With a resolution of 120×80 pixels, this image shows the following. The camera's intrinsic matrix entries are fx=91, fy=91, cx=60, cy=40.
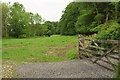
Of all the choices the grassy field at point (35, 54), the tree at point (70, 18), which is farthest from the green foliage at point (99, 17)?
the tree at point (70, 18)

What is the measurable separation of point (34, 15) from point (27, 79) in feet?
149

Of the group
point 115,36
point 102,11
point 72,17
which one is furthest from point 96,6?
point 72,17

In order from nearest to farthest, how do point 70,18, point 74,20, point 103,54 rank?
point 103,54 < point 74,20 < point 70,18

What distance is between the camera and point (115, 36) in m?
6.19

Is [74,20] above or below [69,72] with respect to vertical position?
above

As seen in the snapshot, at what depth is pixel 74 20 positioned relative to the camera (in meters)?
33.1

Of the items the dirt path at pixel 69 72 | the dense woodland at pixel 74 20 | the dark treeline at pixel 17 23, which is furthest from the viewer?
the dark treeline at pixel 17 23

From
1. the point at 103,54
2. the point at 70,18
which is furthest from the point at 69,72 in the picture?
the point at 70,18

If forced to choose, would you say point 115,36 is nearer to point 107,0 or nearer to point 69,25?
point 107,0

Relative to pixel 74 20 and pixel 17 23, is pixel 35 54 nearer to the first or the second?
pixel 74 20

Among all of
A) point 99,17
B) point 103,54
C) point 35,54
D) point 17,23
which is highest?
point 17,23

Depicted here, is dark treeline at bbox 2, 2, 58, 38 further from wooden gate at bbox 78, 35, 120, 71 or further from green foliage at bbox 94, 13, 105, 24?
wooden gate at bbox 78, 35, 120, 71

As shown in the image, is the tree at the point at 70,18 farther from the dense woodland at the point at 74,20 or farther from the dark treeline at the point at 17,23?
the dark treeline at the point at 17,23

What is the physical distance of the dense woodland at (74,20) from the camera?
14.4 meters
